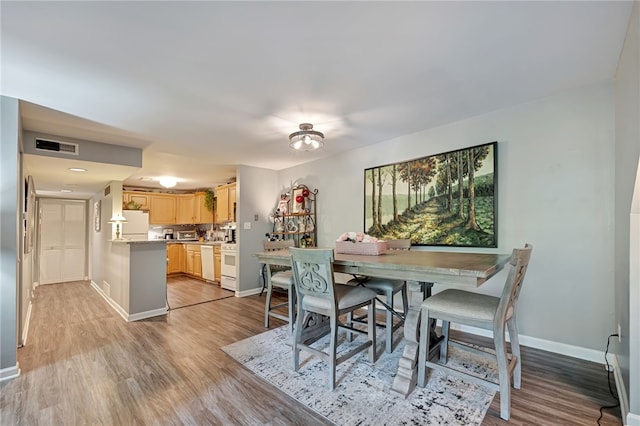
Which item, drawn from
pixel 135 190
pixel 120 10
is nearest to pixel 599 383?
pixel 120 10

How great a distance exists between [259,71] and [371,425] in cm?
242

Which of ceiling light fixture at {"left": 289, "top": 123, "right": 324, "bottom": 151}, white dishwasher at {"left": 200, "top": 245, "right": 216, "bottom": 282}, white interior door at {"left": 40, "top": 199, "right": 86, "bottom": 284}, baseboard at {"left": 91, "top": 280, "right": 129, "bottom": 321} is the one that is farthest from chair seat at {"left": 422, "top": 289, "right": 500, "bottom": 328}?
white interior door at {"left": 40, "top": 199, "right": 86, "bottom": 284}

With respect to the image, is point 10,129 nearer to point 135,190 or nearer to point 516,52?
point 516,52

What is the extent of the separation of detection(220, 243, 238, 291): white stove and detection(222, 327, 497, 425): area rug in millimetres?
2540

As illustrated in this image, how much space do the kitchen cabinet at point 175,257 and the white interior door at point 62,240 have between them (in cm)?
183

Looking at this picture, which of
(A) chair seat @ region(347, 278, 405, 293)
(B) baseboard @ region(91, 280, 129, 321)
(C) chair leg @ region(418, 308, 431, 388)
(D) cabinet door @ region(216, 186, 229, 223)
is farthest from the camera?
(D) cabinet door @ region(216, 186, 229, 223)

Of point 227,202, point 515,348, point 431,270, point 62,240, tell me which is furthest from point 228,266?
point 515,348

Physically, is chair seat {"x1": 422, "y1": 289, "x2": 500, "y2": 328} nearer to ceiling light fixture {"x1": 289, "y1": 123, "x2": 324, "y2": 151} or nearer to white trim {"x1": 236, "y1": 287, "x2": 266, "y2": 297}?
ceiling light fixture {"x1": 289, "y1": 123, "x2": 324, "y2": 151}

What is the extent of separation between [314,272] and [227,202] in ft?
14.8

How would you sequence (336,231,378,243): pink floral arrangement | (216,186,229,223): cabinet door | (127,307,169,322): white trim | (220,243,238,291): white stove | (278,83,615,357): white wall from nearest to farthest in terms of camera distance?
(278,83,615,357): white wall, (336,231,378,243): pink floral arrangement, (127,307,169,322): white trim, (220,243,238,291): white stove, (216,186,229,223): cabinet door

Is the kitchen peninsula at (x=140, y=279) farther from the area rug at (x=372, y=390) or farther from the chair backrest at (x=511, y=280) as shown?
the chair backrest at (x=511, y=280)

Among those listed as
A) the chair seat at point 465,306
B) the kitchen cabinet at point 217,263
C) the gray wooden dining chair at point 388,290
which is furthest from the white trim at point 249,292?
the chair seat at point 465,306

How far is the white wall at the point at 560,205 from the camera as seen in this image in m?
2.30

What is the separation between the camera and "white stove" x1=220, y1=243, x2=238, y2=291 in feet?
16.9
